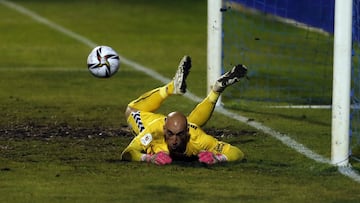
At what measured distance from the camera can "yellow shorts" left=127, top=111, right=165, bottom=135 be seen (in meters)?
11.2

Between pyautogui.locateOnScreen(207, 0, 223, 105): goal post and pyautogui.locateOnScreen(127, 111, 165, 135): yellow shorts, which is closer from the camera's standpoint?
pyautogui.locateOnScreen(127, 111, 165, 135): yellow shorts

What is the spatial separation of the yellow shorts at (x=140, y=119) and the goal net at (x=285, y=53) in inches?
77.9

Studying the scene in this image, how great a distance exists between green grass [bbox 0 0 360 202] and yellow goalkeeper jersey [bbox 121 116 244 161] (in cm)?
13

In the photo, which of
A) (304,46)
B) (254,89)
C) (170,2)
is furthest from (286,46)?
(170,2)

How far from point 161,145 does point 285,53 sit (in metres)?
8.80

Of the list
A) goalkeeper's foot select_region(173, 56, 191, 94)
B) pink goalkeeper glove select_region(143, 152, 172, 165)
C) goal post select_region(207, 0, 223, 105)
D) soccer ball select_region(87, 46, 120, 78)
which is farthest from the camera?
goal post select_region(207, 0, 223, 105)

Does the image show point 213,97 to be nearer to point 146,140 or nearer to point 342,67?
point 146,140

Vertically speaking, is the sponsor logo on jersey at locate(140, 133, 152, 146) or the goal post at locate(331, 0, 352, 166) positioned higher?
the goal post at locate(331, 0, 352, 166)

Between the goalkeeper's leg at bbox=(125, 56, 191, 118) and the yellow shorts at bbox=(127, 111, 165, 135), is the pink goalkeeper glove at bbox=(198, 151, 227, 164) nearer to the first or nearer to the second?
the yellow shorts at bbox=(127, 111, 165, 135)

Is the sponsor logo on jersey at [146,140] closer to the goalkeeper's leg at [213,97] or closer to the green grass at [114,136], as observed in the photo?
the green grass at [114,136]

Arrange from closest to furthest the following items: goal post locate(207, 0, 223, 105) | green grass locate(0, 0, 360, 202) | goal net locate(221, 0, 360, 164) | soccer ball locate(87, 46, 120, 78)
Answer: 1. green grass locate(0, 0, 360, 202)
2. soccer ball locate(87, 46, 120, 78)
3. goal post locate(207, 0, 223, 105)
4. goal net locate(221, 0, 360, 164)

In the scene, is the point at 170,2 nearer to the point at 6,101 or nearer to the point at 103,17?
the point at 103,17

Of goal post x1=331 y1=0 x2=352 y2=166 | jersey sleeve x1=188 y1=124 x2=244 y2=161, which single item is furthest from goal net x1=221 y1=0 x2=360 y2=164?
jersey sleeve x1=188 y1=124 x2=244 y2=161

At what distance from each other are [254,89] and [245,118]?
2437 millimetres
